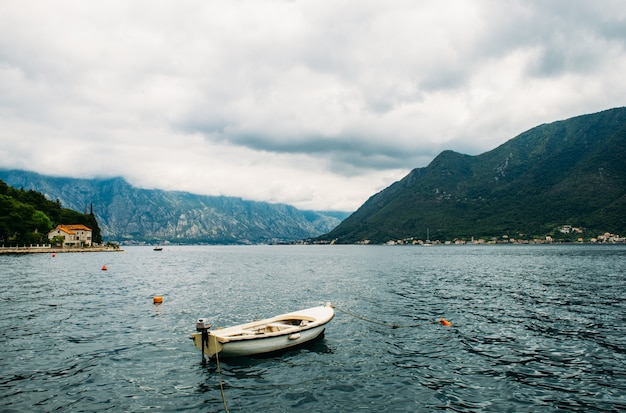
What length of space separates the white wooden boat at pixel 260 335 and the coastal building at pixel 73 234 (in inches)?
7522

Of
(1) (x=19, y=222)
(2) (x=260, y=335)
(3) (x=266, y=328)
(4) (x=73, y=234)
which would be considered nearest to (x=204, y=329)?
(2) (x=260, y=335)

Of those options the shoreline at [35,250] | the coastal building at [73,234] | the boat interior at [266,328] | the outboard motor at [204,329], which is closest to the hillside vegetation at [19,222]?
the shoreline at [35,250]

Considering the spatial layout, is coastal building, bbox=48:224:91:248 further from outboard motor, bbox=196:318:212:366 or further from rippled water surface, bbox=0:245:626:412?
outboard motor, bbox=196:318:212:366

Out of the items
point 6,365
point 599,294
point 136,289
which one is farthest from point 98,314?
point 599,294

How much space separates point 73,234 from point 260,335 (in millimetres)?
204323

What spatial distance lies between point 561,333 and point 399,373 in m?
16.4

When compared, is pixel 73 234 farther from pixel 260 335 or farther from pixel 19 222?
pixel 260 335

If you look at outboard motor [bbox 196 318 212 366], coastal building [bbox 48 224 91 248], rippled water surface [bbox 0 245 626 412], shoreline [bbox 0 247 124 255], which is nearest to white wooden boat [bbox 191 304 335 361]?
outboard motor [bbox 196 318 212 366]

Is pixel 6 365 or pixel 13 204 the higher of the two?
pixel 13 204

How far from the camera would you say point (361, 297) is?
4738 cm

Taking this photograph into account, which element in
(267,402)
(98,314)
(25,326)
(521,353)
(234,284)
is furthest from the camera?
(234,284)

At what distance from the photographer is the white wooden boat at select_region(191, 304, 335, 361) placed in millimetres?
21156

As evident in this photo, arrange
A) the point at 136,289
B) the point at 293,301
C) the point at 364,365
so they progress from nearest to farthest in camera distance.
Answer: the point at 364,365 → the point at 293,301 → the point at 136,289

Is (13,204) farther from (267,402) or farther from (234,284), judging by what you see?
(267,402)
